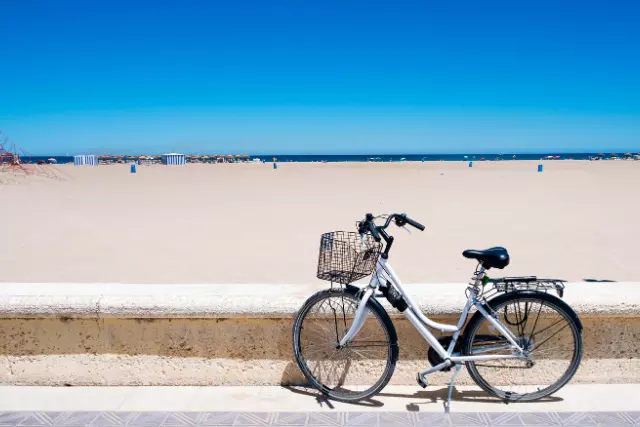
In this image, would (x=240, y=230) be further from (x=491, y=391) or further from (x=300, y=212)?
(x=491, y=391)

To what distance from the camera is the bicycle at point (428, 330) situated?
127 inches

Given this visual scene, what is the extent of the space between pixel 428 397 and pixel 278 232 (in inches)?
348

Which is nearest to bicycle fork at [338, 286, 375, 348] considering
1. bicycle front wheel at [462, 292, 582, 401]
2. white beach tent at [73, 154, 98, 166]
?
bicycle front wheel at [462, 292, 582, 401]

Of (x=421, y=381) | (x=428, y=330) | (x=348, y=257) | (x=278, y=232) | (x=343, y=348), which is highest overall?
(x=348, y=257)

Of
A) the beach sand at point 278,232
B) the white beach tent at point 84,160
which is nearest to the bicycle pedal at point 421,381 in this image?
the beach sand at point 278,232

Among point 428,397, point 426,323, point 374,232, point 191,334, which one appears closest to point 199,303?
point 191,334

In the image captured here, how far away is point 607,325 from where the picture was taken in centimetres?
347

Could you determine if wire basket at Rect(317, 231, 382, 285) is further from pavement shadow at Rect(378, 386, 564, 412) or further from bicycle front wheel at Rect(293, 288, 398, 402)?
pavement shadow at Rect(378, 386, 564, 412)

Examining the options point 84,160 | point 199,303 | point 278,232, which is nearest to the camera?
point 199,303

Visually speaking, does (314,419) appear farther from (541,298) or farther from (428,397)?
(541,298)

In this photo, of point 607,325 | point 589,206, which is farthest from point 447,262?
point 589,206

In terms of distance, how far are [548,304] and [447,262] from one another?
5917mm

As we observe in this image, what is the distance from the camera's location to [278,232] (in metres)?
12.1

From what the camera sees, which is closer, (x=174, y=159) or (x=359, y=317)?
(x=359, y=317)
